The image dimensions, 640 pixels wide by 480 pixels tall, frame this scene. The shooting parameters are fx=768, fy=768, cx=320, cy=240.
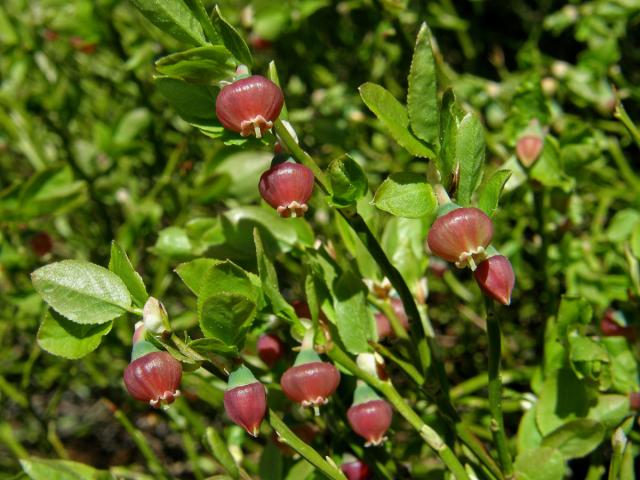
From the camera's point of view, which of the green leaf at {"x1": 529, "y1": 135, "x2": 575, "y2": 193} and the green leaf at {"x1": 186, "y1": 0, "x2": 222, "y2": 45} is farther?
the green leaf at {"x1": 529, "y1": 135, "x2": 575, "y2": 193}

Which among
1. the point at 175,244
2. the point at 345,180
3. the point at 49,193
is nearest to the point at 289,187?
the point at 345,180

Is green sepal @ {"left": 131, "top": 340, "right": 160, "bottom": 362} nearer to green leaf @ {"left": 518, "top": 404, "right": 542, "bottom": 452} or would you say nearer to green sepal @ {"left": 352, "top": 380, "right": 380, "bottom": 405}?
green sepal @ {"left": 352, "top": 380, "right": 380, "bottom": 405}

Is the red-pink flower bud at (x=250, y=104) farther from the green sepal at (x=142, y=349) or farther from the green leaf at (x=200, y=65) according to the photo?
the green sepal at (x=142, y=349)

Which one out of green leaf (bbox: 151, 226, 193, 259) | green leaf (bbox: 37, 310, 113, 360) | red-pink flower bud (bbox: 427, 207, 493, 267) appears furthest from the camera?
green leaf (bbox: 151, 226, 193, 259)

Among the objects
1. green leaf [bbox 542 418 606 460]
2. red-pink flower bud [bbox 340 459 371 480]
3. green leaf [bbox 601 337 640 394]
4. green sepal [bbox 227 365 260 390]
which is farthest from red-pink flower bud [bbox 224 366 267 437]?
green leaf [bbox 601 337 640 394]

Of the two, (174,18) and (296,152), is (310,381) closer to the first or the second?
(296,152)

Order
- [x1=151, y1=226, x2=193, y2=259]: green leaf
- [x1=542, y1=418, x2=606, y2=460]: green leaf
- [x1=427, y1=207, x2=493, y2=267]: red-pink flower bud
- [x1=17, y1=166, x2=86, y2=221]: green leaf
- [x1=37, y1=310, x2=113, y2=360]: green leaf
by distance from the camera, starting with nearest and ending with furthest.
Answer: [x1=427, y1=207, x2=493, y2=267]: red-pink flower bud → [x1=37, y1=310, x2=113, y2=360]: green leaf → [x1=542, y1=418, x2=606, y2=460]: green leaf → [x1=151, y1=226, x2=193, y2=259]: green leaf → [x1=17, y1=166, x2=86, y2=221]: green leaf

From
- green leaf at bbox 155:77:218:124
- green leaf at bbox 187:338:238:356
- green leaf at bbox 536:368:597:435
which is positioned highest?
green leaf at bbox 155:77:218:124

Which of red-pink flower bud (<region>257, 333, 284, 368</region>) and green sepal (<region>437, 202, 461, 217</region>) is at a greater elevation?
green sepal (<region>437, 202, 461, 217</region>)

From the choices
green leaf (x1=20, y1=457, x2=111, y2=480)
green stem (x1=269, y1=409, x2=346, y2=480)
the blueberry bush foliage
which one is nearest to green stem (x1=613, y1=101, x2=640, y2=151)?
the blueberry bush foliage
